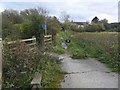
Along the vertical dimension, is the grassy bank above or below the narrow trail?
above

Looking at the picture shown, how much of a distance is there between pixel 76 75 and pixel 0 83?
329cm

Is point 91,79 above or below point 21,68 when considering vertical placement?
below

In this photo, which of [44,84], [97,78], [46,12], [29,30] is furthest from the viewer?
[46,12]

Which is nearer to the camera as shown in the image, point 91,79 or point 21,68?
point 21,68

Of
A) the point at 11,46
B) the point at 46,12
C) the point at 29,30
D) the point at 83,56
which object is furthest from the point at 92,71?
the point at 46,12

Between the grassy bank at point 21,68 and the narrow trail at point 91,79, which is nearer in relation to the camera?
the grassy bank at point 21,68

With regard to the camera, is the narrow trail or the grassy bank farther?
the narrow trail

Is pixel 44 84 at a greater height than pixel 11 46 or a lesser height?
lesser

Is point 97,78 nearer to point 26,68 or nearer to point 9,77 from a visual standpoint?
point 26,68

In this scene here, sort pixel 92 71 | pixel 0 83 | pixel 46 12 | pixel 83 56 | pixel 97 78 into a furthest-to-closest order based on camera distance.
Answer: pixel 46 12 < pixel 83 56 < pixel 92 71 < pixel 97 78 < pixel 0 83

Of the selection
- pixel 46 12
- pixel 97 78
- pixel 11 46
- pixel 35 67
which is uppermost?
pixel 46 12

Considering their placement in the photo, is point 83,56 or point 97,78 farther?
point 83,56

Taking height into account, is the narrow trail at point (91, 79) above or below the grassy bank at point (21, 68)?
below

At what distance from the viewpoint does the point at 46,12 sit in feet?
71.5
